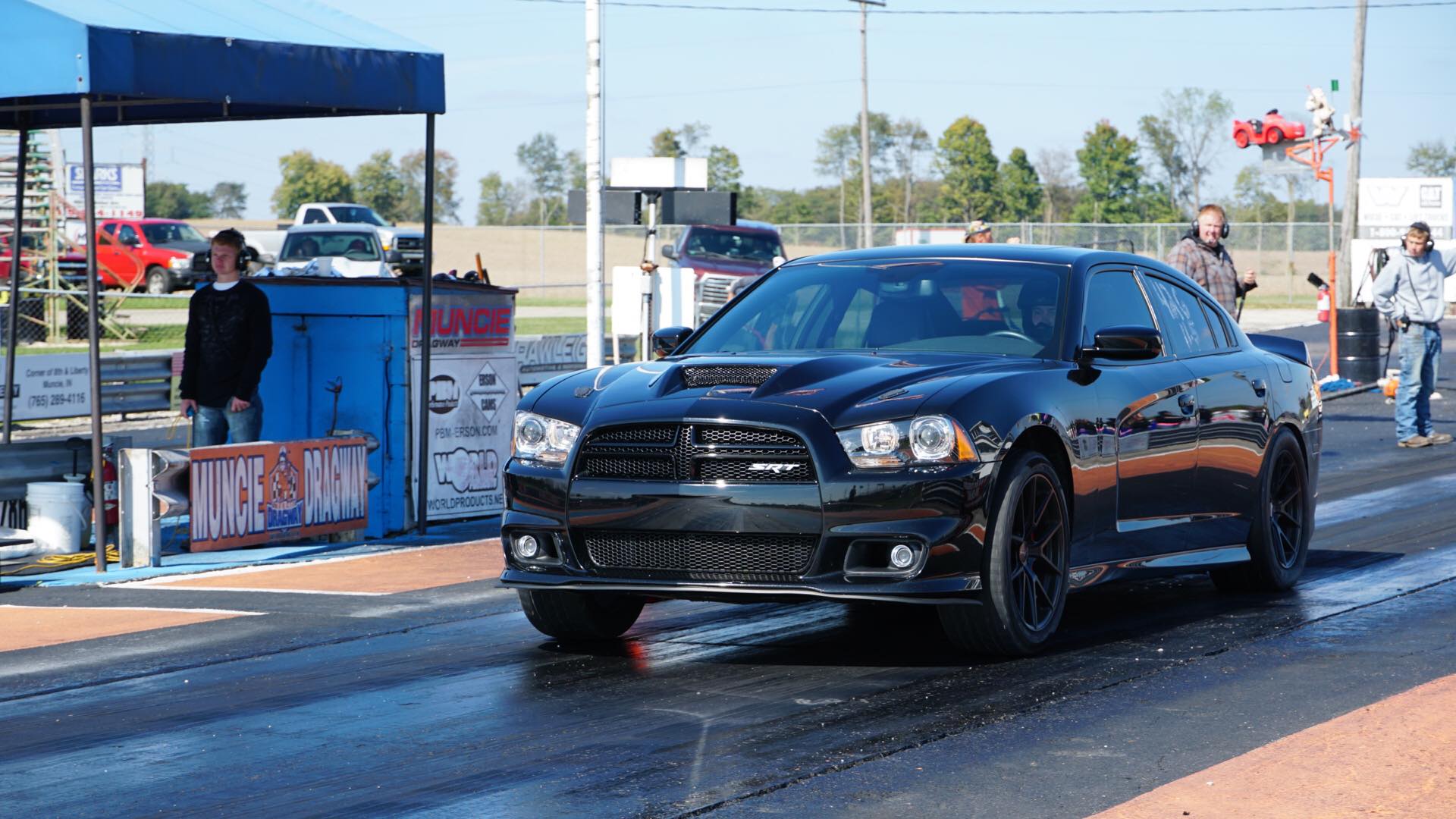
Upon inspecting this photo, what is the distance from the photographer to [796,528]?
6.55 m

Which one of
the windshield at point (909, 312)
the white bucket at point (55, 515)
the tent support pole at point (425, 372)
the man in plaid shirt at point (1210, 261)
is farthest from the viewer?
the man in plaid shirt at point (1210, 261)

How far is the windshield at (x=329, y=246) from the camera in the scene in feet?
119

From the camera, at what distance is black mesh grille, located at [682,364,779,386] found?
6.90 metres

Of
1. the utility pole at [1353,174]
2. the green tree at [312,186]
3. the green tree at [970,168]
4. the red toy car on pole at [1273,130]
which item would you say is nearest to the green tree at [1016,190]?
the green tree at [970,168]

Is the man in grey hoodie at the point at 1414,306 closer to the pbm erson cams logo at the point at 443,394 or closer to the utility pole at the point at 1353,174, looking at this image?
the pbm erson cams logo at the point at 443,394

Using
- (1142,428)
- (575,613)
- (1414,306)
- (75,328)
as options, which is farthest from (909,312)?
(75,328)

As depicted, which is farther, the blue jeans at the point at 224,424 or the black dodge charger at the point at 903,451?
the blue jeans at the point at 224,424

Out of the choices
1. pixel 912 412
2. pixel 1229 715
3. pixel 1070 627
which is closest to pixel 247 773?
pixel 912 412

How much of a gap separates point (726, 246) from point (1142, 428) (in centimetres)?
2693

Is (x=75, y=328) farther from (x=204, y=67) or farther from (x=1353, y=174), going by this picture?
(x=1353, y=174)

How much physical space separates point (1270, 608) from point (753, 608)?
7.81 feet

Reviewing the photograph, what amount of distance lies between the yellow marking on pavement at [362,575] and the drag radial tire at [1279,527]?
12.9 feet

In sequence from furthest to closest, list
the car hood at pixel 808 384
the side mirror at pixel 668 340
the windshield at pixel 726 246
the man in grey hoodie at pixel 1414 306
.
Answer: the windshield at pixel 726 246 < the man in grey hoodie at pixel 1414 306 < the side mirror at pixel 668 340 < the car hood at pixel 808 384

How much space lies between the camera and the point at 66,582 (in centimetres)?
999
